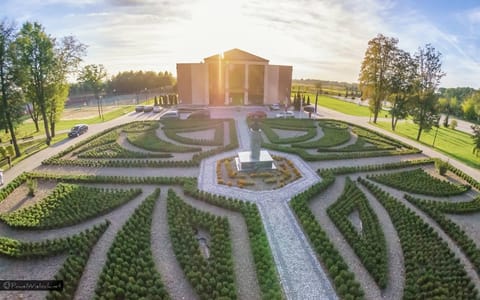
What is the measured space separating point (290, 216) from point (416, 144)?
19445 millimetres

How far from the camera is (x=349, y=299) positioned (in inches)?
333

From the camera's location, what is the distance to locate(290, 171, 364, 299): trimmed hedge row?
29.0 ft

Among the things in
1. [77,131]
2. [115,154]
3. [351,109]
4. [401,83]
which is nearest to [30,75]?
[77,131]

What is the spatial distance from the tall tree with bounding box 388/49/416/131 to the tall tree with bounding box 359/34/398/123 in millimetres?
972

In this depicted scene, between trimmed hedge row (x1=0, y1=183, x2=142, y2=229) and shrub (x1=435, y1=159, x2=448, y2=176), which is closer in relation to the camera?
trimmed hedge row (x1=0, y1=183, x2=142, y2=229)

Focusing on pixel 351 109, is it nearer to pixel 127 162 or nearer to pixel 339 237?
pixel 127 162

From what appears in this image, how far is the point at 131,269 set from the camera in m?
9.57

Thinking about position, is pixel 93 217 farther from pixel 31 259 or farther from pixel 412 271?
pixel 412 271

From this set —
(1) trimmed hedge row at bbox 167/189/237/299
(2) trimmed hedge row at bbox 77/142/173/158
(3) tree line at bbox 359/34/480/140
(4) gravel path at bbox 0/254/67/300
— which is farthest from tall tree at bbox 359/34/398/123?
(4) gravel path at bbox 0/254/67/300

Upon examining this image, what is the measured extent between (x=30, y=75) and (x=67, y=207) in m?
17.8

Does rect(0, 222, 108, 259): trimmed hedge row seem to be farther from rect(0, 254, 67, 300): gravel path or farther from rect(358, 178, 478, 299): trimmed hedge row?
rect(358, 178, 478, 299): trimmed hedge row

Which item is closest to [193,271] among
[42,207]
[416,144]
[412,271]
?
[412,271]

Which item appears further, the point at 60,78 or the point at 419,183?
the point at 60,78

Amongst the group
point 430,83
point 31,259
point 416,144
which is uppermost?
point 430,83
